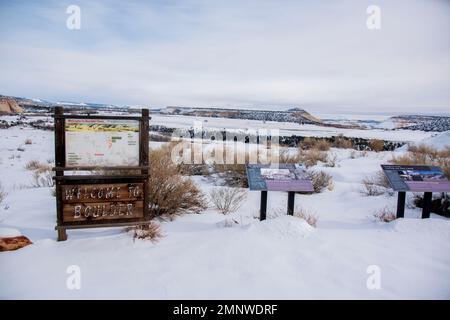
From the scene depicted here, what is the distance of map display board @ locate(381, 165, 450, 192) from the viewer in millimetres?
5539

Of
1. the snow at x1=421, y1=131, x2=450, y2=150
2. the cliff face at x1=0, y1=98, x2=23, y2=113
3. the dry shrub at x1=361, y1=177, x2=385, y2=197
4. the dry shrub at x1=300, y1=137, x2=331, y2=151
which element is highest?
the cliff face at x1=0, y1=98, x2=23, y2=113

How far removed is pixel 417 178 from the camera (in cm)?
574

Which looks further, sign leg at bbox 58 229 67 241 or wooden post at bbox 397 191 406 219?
wooden post at bbox 397 191 406 219

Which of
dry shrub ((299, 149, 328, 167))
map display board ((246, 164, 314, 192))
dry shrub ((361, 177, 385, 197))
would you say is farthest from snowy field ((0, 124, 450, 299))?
dry shrub ((299, 149, 328, 167))

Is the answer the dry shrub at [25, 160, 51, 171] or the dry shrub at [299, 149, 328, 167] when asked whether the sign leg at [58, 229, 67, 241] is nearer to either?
the dry shrub at [25, 160, 51, 171]

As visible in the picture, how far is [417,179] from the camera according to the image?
5723 millimetres

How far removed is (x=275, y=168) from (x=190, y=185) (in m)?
1.69

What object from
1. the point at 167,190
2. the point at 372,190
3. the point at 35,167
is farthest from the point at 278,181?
the point at 35,167

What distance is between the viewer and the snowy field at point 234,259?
3.48 metres

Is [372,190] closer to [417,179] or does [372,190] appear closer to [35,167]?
[417,179]

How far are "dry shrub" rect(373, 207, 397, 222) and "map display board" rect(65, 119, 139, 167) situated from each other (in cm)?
431

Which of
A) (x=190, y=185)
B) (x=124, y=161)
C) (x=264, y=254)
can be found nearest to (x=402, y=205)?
(x=264, y=254)
